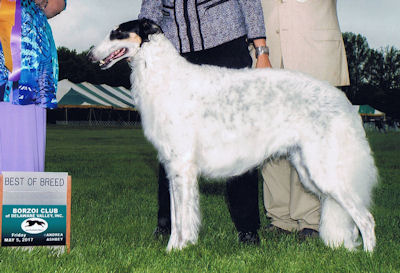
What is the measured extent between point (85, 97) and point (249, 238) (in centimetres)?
4111

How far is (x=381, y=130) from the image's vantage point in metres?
47.5

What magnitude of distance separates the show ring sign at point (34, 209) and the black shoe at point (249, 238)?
4.67 ft

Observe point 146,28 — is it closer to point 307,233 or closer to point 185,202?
point 185,202

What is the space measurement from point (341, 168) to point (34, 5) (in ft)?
8.13

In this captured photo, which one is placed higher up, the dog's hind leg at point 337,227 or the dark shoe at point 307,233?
the dog's hind leg at point 337,227

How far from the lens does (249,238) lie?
168 inches

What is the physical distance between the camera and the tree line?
6103 cm

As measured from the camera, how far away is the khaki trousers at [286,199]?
15.9 feet

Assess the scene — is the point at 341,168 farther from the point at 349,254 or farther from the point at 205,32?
the point at 205,32

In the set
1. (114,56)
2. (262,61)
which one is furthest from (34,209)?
(262,61)

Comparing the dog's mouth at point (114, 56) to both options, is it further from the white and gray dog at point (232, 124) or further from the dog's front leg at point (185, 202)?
the dog's front leg at point (185, 202)

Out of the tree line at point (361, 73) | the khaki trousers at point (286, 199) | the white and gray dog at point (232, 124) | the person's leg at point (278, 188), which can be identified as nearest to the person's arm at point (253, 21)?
the white and gray dog at point (232, 124)

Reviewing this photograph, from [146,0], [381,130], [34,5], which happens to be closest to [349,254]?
[146,0]

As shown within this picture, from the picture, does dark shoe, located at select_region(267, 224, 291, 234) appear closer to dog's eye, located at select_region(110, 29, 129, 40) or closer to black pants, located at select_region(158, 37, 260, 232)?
black pants, located at select_region(158, 37, 260, 232)
